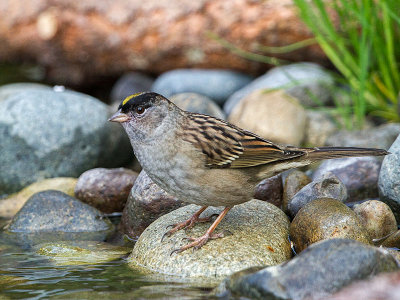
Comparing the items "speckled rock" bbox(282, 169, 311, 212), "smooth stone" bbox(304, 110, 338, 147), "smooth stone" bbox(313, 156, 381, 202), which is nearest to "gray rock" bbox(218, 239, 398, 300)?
"speckled rock" bbox(282, 169, 311, 212)

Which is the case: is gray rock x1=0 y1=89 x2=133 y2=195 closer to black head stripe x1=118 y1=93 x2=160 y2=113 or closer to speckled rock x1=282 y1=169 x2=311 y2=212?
speckled rock x1=282 y1=169 x2=311 y2=212

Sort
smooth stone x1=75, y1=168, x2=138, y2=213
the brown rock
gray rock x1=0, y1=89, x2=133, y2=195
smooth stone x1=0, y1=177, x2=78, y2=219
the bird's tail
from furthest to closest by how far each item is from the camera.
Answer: the brown rock
gray rock x1=0, y1=89, x2=133, y2=195
smooth stone x1=0, y1=177, x2=78, y2=219
smooth stone x1=75, y1=168, x2=138, y2=213
the bird's tail

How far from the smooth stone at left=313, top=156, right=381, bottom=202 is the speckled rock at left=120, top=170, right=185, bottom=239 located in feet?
5.58

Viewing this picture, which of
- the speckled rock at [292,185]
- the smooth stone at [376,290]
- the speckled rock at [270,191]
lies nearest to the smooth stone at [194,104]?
the speckled rock at [270,191]

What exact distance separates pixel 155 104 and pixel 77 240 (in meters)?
1.77

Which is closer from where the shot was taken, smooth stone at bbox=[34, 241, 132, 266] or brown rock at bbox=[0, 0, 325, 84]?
smooth stone at bbox=[34, 241, 132, 266]

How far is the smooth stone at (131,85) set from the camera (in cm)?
1053

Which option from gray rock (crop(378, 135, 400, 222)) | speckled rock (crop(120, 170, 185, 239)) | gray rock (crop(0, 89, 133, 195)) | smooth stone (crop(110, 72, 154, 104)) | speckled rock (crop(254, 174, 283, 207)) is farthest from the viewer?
smooth stone (crop(110, 72, 154, 104))

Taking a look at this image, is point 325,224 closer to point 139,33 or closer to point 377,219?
point 377,219

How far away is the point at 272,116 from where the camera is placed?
7.93 meters

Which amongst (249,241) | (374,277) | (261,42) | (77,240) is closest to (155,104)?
(249,241)

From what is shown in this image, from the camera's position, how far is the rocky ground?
12.4 feet

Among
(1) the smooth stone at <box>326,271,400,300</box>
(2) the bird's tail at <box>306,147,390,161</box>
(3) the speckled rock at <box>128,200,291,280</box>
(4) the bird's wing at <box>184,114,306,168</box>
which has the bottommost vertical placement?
(3) the speckled rock at <box>128,200,291,280</box>

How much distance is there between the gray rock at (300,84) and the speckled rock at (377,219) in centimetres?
336
